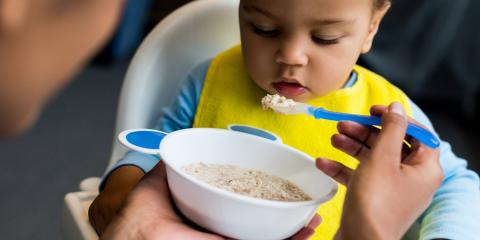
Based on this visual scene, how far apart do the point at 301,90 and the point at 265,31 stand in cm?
11

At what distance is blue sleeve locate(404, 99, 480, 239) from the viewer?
0.91 meters

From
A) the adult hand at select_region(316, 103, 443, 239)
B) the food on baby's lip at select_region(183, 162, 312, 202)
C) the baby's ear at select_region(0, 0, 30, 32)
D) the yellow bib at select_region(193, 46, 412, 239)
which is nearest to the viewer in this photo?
the baby's ear at select_region(0, 0, 30, 32)

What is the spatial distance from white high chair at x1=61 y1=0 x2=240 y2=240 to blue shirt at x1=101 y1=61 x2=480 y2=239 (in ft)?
0.23

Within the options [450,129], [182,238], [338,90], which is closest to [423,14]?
[450,129]

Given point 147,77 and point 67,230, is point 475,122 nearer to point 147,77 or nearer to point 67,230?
point 147,77

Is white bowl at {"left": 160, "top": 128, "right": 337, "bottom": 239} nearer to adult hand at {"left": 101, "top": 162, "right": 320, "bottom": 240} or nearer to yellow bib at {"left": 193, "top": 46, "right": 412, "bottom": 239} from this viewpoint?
adult hand at {"left": 101, "top": 162, "right": 320, "bottom": 240}

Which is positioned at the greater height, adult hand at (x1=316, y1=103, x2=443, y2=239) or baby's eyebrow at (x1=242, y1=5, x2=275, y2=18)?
baby's eyebrow at (x1=242, y1=5, x2=275, y2=18)

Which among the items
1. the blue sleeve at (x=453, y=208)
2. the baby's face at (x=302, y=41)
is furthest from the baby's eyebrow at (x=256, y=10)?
the blue sleeve at (x=453, y=208)

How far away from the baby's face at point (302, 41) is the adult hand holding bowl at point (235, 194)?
14cm

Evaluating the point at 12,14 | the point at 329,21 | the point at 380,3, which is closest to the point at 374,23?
the point at 380,3

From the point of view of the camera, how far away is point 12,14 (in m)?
0.44

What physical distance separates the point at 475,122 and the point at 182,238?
7.15 feet

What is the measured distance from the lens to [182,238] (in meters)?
0.76

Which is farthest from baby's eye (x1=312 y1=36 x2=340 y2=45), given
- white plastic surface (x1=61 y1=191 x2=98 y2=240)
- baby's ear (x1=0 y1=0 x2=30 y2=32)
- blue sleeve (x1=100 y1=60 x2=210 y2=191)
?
baby's ear (x1=0 y1=0 x2=30 y2=32)
